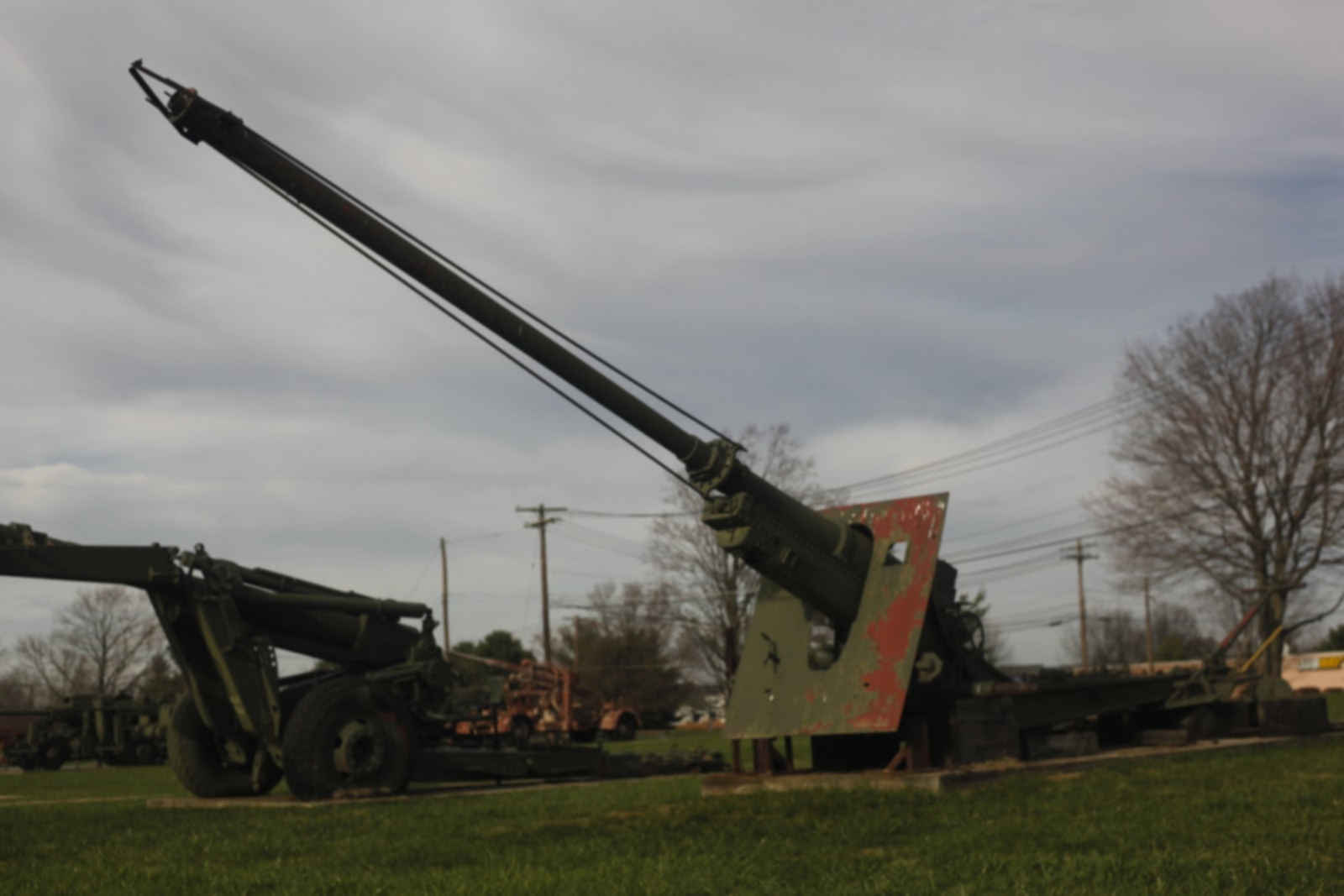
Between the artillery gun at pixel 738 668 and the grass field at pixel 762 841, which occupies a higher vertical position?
the artillery gun at pixel 738 668

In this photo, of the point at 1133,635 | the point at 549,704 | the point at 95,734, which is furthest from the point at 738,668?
the point at 1133,635

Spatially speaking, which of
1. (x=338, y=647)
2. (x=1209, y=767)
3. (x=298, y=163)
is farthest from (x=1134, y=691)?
(x=298, y=163)

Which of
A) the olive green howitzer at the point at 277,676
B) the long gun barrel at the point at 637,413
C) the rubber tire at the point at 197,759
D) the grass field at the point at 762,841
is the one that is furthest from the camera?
the rubber tire at the point at 197,759

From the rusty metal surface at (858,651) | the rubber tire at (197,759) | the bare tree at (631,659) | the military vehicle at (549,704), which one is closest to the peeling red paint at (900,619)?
the rusty metal surface at (858,651)

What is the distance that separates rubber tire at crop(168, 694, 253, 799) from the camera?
50.1 feet

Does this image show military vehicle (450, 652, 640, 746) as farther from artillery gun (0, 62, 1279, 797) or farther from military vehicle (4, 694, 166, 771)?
artillery gun (0, 62, 1279, 797)

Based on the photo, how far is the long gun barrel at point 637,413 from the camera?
9.52m

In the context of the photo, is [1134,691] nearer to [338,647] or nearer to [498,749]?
[498,749]

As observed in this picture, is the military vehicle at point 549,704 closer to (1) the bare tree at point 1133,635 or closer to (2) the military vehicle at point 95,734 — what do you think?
(2) the military vehicle at point 95,734

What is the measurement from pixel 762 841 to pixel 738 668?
5.10 m

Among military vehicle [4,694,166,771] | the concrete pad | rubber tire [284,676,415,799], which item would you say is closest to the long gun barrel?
the concrete pad

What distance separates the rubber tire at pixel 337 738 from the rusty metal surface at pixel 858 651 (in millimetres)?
3809

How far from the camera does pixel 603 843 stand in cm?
847

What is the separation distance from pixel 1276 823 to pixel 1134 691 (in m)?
7.48
